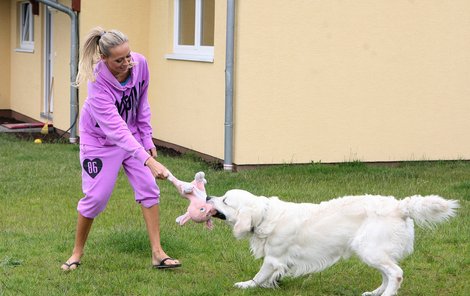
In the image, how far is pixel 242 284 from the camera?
5930mm

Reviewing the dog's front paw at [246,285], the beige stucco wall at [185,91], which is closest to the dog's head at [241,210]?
the dog's front paw at [246,285]

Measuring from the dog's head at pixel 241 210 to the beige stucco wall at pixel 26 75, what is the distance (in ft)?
41.8

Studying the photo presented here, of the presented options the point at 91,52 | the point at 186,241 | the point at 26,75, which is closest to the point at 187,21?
the point at 26,75

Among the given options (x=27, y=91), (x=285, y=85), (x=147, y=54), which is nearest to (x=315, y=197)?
(x=285, y=85)

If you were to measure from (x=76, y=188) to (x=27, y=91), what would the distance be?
9173mm

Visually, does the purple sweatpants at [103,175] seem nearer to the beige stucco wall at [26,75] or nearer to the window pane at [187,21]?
the window pane at [187,21]

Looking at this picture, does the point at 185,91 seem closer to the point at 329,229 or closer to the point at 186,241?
the point at 186,241

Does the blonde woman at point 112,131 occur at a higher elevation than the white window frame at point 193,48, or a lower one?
lower

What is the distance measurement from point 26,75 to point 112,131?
13461 mm

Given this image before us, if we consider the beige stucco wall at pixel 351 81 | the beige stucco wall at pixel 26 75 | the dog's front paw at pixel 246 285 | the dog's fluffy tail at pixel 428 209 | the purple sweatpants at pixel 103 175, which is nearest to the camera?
the dog's fluffy tail at pixel 428 209

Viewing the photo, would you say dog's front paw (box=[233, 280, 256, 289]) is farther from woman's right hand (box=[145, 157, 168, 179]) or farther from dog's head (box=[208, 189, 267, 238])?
woman's right hand (box=[145, 157, 168, 179])

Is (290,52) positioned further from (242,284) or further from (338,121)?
(242,284)

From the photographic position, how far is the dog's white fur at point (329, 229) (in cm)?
542

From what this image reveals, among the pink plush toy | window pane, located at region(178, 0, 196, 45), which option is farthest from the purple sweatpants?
window pane, located at region(178, 0, 196, 45)
